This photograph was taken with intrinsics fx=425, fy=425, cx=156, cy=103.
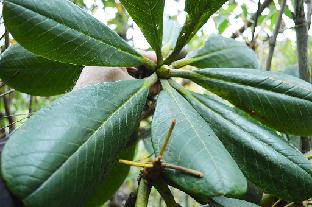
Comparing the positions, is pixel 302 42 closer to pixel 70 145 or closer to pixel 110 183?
pixel 110 183

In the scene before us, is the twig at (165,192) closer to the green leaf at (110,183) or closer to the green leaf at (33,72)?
the green leaf at (110,183)

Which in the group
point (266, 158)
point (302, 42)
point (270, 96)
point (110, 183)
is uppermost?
point (302, 42)

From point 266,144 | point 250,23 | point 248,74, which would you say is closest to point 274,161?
point 266,144

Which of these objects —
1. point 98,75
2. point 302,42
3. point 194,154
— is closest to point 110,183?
point 98,75

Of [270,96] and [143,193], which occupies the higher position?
[270,96]

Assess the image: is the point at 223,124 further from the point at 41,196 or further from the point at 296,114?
the point at 41,196

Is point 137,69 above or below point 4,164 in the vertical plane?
above

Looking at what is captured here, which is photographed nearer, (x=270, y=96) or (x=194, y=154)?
(x=194, y=154)

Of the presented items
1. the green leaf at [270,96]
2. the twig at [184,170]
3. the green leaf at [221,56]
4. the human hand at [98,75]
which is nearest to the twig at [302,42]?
the green leaf at [221,56]
